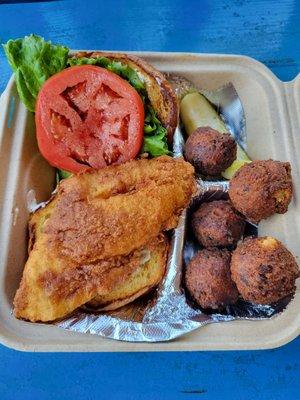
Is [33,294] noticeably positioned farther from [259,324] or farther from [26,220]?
[259,324]

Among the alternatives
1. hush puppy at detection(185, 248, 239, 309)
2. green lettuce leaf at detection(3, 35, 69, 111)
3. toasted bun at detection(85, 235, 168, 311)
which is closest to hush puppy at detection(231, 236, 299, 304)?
hush puppy at detection(185, 248, 239, 309)

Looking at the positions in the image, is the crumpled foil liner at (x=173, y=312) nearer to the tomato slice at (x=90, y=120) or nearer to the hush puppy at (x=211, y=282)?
the hush puppy at (x=211, y=282)

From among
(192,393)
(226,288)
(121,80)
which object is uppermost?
(121,80)

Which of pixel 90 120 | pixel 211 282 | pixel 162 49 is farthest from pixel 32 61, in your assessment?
pixel 211 282

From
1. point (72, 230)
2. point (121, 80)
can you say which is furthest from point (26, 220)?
point (121, 80)

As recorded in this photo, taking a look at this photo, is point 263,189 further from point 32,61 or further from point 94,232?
point 32,61

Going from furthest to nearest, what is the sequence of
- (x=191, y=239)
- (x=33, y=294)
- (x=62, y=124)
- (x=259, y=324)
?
(x=191, y=239), (x=62, y=124), (x=259, y=324), (x=33, y=294)
